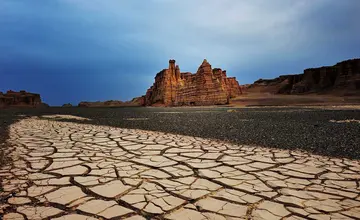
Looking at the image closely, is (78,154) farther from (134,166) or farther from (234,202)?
(234,202)

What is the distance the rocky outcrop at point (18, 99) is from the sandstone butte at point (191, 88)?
34.0 meters

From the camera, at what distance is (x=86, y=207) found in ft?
7.41

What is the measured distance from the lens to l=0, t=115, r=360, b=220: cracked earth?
218cm

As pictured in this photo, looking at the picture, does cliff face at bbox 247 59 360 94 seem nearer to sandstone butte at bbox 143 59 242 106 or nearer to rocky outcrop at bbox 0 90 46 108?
sandstone butte at bbox 143 59 242 106

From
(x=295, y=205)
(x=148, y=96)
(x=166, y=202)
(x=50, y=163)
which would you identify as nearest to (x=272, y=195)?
(x=295, y=205)

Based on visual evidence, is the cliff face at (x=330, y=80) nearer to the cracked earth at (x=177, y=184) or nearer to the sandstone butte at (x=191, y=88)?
the sandstone butte at (x=191, y=88)

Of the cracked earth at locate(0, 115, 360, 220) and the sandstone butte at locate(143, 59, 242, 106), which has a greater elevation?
the sandstone butte at locate(143, 59, 242, 106)

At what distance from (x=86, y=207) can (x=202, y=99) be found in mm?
42386

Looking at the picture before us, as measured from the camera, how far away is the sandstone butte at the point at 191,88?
143 feet

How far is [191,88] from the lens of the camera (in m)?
46.4

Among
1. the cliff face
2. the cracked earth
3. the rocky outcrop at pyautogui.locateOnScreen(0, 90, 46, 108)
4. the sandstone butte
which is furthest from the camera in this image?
the rocky outcrop at pyautogui.locateOnScreen(0, 90, 46, 108)

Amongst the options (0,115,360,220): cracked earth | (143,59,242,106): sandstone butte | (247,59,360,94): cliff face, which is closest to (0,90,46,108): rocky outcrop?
(143,59,242,106): sandstone butte

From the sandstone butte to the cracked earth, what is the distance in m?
39.3

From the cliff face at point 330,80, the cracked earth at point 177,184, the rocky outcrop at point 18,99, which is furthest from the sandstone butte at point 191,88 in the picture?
the cracked earth at point 177,184
